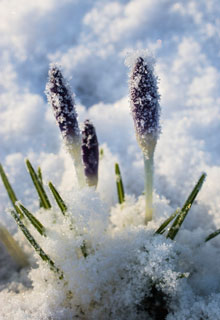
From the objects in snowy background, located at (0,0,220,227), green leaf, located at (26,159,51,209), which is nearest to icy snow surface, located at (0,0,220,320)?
snowy background, located at (0,0,220,227)

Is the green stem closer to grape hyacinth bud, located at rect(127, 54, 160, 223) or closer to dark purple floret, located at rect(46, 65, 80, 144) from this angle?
dark purple floret, located at rect(46, 65, 80, 144)

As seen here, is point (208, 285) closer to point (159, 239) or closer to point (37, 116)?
point (159, 239)

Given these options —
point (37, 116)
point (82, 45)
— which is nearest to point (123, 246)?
point (37, 116)

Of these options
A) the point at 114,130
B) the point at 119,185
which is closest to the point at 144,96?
the point at 119,185

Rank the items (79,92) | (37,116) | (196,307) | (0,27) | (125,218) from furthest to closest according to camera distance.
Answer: (0,27) → (79,92) → (37,116) → (125,218) → (196,307)

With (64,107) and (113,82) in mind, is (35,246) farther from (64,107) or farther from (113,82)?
(113,82)

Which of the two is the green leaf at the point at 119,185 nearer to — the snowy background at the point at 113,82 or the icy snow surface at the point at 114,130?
the icy snow surface at the point at 114,130

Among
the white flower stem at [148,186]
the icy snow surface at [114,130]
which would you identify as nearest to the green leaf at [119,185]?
the icy snow surface at [114,130]
